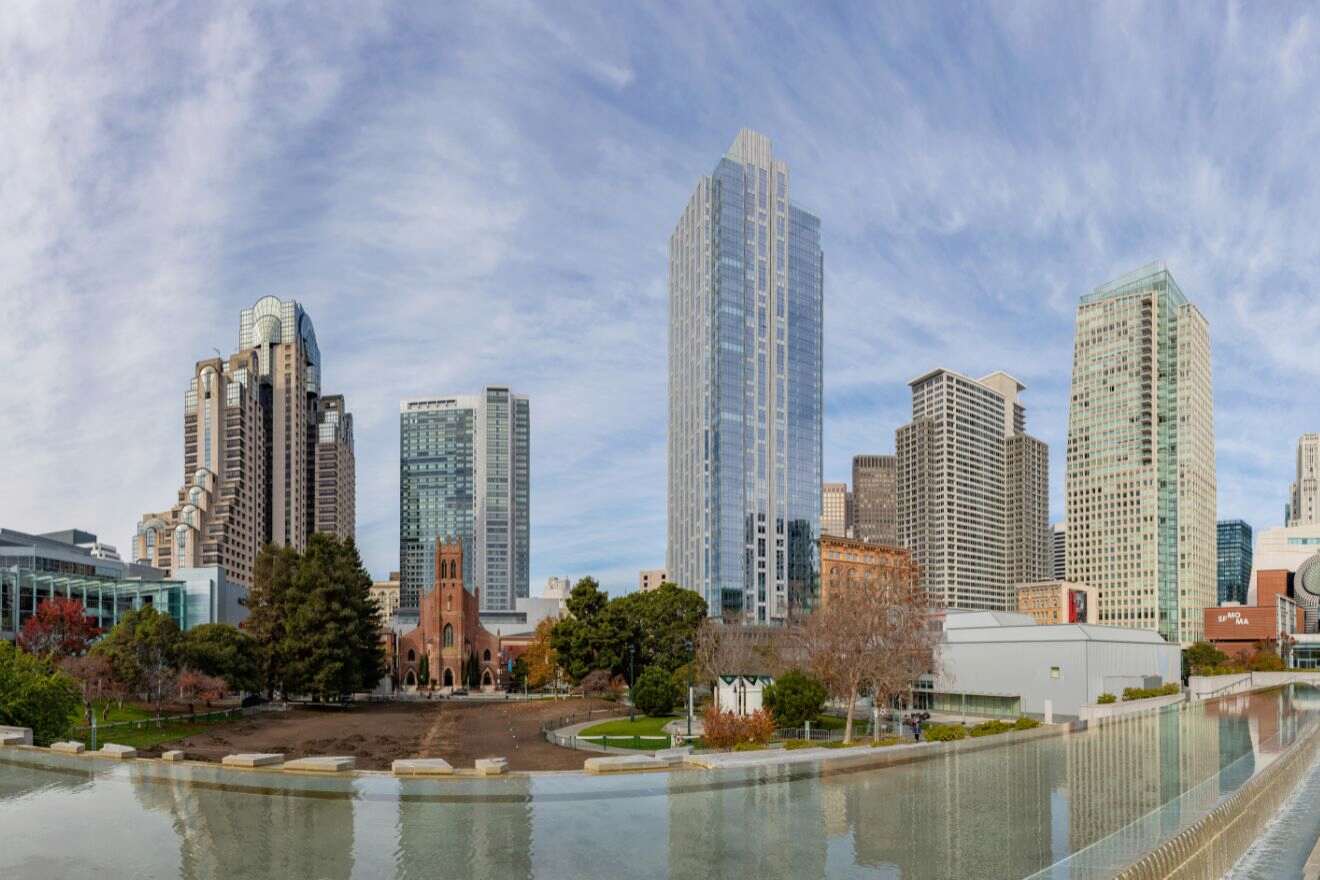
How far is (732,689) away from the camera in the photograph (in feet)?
157

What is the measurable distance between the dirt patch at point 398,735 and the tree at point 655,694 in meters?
6.71

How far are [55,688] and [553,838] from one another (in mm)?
24341

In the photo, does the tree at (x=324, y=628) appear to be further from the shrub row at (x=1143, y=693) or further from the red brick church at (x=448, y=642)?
the shrub row at (x=1143, y=693)

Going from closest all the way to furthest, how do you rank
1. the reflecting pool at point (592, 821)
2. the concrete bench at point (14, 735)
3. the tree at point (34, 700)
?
the reflecting pool at point (592, 821) < the concrete bench at point (14, 735) < the tree at point (34, 700)

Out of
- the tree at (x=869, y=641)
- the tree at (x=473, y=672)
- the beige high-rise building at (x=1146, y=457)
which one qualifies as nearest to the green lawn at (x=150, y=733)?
the tree at (x=869, y=641)

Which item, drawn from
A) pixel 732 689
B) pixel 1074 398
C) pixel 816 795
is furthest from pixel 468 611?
pixel 1074 398

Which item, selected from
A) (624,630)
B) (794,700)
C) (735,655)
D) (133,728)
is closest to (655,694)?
(735,655)

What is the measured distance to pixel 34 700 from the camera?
32.3 m

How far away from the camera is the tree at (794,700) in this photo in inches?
1778

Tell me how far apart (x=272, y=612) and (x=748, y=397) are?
281ft

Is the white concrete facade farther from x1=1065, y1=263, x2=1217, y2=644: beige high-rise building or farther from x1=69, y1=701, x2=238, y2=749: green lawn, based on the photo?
x1=1065, y1=263, x2=1217, y2=644: beige high-rise building

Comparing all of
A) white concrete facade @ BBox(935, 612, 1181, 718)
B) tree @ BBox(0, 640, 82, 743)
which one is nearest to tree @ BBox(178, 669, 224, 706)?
tree @ BBox(0, 640, 82, 743)

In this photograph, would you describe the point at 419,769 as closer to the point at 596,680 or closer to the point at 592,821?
the point at 592,821

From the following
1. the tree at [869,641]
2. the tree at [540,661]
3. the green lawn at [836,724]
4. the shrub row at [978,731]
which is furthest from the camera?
the tree at [540,661]
